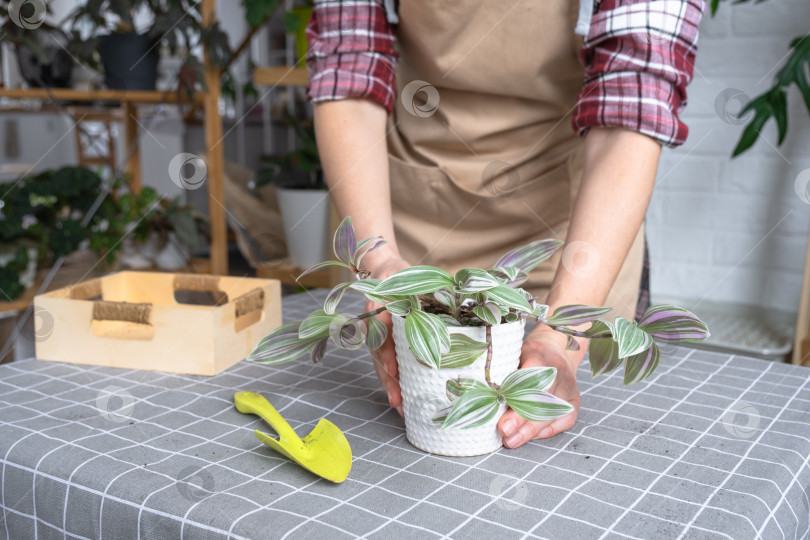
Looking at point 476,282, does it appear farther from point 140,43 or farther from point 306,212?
point 140,43

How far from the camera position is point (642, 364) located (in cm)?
55

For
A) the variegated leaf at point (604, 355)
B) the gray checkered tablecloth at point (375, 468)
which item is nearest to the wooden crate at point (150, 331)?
the gray checkered tablecloth at point (375, 468)

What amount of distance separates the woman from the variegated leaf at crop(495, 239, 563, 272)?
7cm

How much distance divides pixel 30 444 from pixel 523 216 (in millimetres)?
668

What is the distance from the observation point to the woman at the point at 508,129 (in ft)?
2.32

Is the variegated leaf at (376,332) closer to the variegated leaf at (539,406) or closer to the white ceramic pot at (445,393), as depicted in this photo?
the white ceramic pot at (445,393)

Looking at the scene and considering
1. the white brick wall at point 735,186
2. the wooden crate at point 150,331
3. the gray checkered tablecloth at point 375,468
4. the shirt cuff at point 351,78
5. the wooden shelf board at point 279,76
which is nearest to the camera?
the gray checkered tablecloth at point 375,468

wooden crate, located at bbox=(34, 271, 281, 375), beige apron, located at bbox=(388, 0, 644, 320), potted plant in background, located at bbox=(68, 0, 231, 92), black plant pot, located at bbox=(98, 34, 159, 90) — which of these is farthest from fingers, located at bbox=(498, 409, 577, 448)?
black plant pot, located at bbox=(98, 34, 159, 90)

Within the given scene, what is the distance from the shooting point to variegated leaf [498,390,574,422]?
48 cm

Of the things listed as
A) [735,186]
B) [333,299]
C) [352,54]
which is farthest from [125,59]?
[333,299]

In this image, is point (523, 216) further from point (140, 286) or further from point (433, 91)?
point (140, 286)

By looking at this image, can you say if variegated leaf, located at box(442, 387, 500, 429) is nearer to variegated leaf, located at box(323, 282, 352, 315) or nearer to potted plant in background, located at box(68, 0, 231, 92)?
variegated leaf, located at box(323, 282, 352, 315)

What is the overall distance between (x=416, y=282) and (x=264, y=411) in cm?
18

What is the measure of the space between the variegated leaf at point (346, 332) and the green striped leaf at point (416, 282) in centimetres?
9
